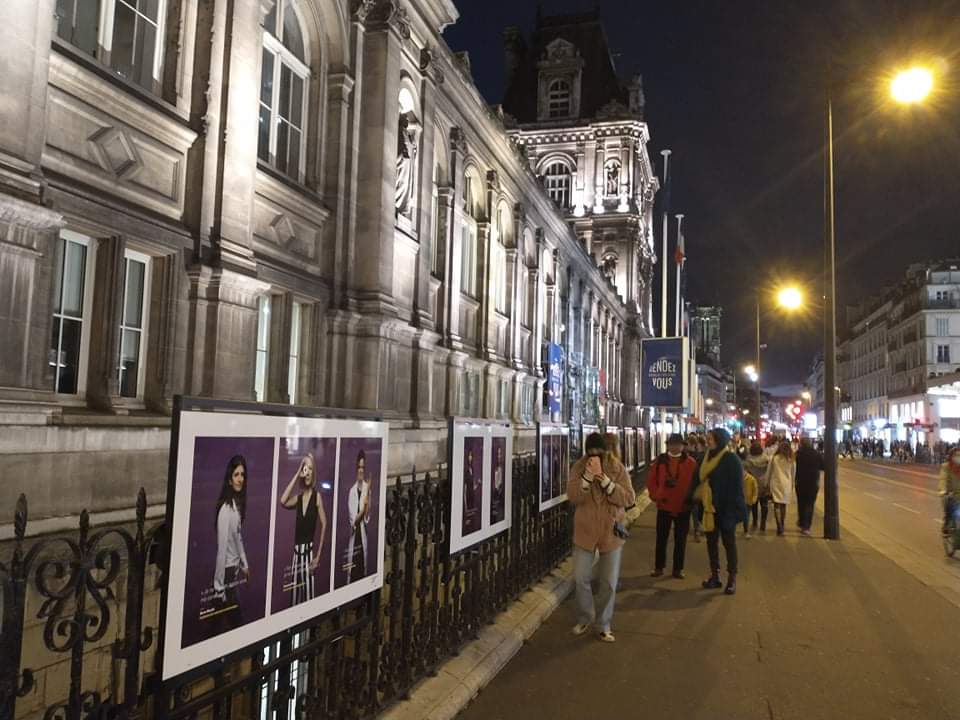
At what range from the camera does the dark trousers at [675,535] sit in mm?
9477

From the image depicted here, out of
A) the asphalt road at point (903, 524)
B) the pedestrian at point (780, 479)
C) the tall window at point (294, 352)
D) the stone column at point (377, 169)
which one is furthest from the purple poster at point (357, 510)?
the pedestrian at point (780, 479)

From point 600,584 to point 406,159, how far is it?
10.0 meters

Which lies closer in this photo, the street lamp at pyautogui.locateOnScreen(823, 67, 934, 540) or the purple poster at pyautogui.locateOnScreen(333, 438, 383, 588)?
the purple poster at pyautogui.locateOnScreen(333, 438, 383, 588)

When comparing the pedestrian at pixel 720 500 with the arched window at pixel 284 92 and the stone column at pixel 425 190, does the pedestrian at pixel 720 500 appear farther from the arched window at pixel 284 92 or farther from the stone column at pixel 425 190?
the arched window at pixel 284 92

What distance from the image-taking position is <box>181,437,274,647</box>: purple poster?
9.48 ft

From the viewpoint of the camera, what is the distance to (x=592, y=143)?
48.1 meters

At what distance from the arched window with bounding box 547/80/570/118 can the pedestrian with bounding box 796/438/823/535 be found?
126 feet

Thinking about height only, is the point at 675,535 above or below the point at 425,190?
below

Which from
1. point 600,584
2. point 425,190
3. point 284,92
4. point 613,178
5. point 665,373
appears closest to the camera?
point 600,584

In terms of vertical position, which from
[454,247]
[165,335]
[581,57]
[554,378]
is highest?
[581,57]

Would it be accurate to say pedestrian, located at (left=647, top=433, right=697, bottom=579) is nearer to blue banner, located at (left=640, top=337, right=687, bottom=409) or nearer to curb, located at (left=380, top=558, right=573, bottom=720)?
curb, located at (left=380, top=558, right=573, bottom=720)

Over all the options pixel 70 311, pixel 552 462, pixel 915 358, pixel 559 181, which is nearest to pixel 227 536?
pixel 70 311

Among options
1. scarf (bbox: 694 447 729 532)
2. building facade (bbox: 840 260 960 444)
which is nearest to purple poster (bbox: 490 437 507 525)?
scarf (bbox: 694 447 729 532)

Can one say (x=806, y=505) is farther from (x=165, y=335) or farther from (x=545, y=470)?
(x=165, y=335)
